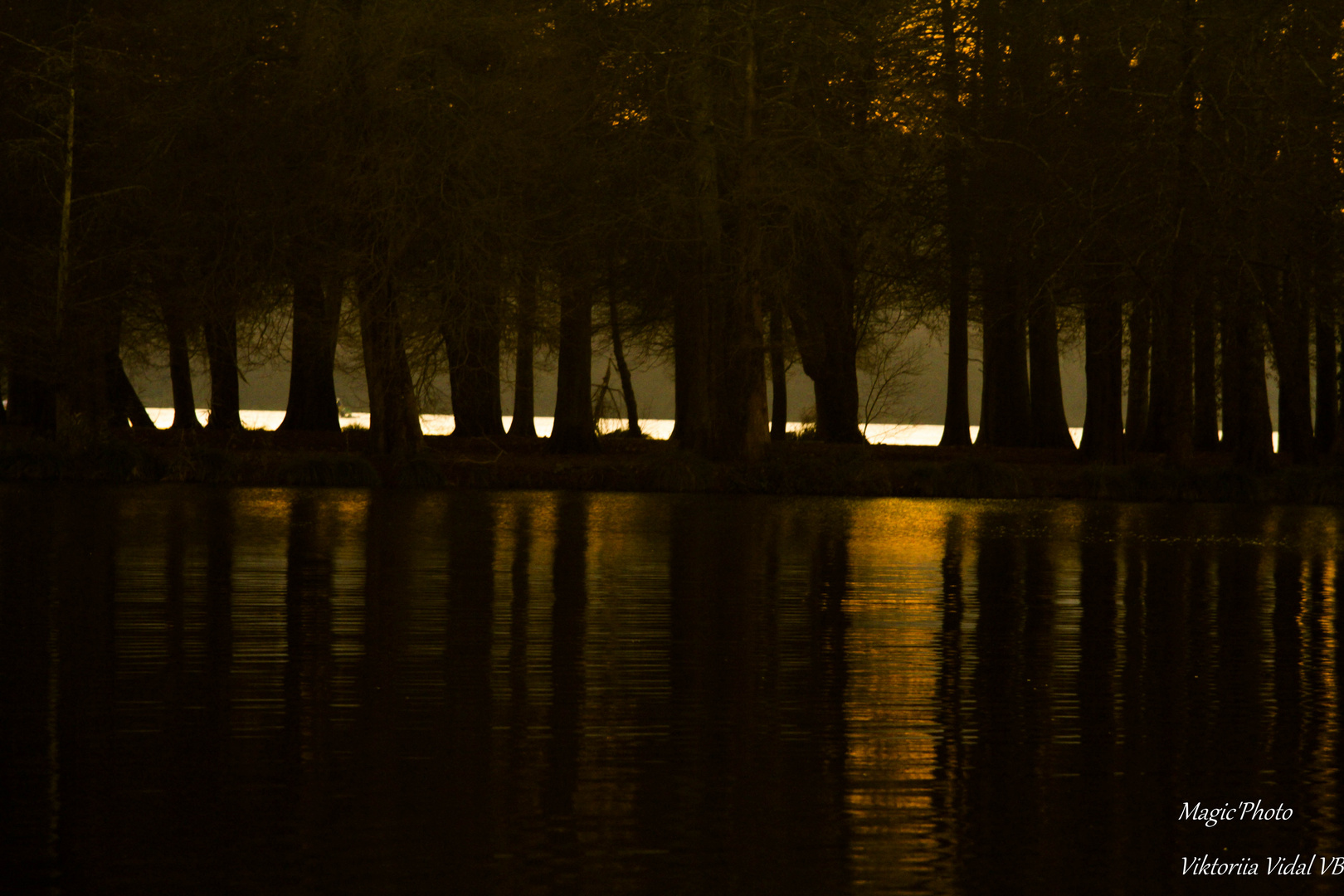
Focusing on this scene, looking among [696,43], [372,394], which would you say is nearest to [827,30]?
[696,43]

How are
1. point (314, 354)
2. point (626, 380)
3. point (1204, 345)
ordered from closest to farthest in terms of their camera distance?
point (1204, 345), point (314, 354), point (626, 380)

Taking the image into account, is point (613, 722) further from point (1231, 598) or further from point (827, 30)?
point (827, 30)

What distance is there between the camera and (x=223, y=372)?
41.6m

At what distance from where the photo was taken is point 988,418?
44.5 metres

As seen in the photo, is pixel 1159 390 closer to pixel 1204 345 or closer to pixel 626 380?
pixel 1204 345

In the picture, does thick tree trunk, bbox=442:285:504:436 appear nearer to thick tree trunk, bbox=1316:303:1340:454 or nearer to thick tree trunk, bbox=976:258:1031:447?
thick tree trunk, bbox=976:258:1031:447

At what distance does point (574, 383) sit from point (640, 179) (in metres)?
6.34

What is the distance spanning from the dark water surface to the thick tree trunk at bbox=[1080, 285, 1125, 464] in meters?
18.7

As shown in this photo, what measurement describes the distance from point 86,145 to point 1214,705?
27.9 m

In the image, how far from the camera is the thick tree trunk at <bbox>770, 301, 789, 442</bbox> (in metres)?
36.6

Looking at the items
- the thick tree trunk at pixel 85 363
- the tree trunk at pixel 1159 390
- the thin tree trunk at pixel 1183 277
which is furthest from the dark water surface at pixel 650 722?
the tree trunk at pixel 1159 390

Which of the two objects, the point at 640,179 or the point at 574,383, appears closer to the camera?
the point at 640,179

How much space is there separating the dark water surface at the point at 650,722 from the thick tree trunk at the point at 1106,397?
61.5 ft

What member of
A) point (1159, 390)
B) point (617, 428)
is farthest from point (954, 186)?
point (617, 428)
